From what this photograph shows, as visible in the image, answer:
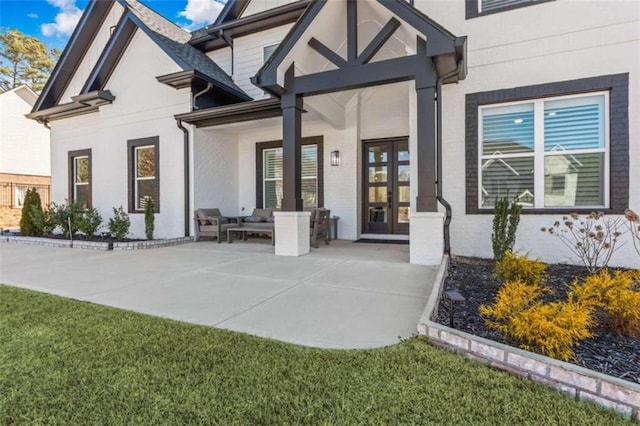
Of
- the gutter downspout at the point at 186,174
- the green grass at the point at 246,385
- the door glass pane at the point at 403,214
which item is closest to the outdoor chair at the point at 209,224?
the gutter downspout at the point at 186,174

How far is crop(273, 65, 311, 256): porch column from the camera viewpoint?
6496mm

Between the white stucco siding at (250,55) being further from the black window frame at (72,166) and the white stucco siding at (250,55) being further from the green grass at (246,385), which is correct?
the green grass at (246,385)

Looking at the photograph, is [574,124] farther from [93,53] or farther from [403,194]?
[93,53]

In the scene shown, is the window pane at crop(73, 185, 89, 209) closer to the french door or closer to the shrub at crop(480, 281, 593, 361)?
the french door

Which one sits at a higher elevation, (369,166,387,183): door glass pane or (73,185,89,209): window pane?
(369,166,387,183): door glass pane

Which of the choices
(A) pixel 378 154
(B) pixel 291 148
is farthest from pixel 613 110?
(B) pixel 291 148

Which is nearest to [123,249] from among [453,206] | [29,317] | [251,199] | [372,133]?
[251,199]

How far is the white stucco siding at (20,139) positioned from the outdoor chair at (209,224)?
16202 mm

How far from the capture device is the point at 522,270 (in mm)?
4043

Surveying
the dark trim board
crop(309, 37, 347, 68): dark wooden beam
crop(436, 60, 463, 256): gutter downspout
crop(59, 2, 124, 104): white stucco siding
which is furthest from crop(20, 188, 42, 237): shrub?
the dark trim board

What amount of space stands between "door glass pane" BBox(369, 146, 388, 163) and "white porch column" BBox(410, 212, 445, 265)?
146 inches

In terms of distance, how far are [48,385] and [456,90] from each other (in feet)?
23.1

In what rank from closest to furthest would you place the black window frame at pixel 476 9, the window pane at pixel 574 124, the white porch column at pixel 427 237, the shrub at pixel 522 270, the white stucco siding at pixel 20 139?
1. the shrub at pixel 522 270
2. the white porch column at pixel 427 237
3. the window pane at pixel 574 124
4. the black window frame at pixel 476 9
5. the white stucco siding at pixel 20 139

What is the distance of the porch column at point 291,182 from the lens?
650cm
